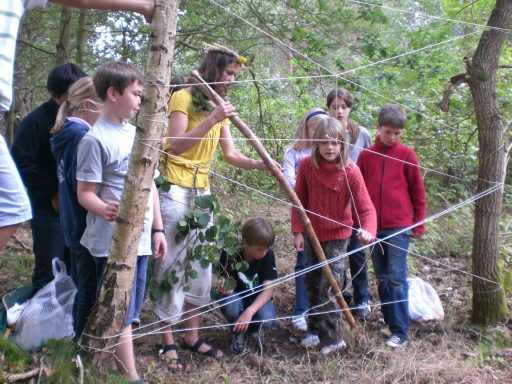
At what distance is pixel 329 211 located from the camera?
10.5 ft

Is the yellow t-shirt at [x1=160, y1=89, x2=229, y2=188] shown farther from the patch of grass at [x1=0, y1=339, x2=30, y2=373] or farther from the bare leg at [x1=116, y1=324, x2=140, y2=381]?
the patch of grass at [x1=0, y1=339, x2=30, y2=373]

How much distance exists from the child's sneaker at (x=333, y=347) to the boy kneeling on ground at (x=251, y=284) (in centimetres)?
37

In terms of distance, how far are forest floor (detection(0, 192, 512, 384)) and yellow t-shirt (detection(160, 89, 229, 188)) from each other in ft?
3.20

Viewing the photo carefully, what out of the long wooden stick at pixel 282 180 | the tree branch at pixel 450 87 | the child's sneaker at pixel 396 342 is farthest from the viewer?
the tree branch at pixel 450 87

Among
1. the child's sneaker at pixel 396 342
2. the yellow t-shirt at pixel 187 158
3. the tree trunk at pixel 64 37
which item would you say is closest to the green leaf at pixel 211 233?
the yellow t-shirt at pixel 187 158

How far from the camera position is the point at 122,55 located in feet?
17.8

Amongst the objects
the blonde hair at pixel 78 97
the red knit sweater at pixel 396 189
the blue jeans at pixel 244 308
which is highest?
the blonde hair at pixel 78 97

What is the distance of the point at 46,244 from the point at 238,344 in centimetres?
128

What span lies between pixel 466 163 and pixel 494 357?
316cm

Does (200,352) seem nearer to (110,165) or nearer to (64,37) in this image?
(110,165)

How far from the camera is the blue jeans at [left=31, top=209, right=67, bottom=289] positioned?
10.0 ft

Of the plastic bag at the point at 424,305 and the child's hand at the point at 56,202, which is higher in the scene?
the child's hand at the point at 56,202

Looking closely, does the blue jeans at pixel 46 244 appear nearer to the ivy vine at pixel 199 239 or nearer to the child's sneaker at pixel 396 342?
the ivy vine at pixel 199 239

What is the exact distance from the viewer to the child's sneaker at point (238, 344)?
3100 mm
